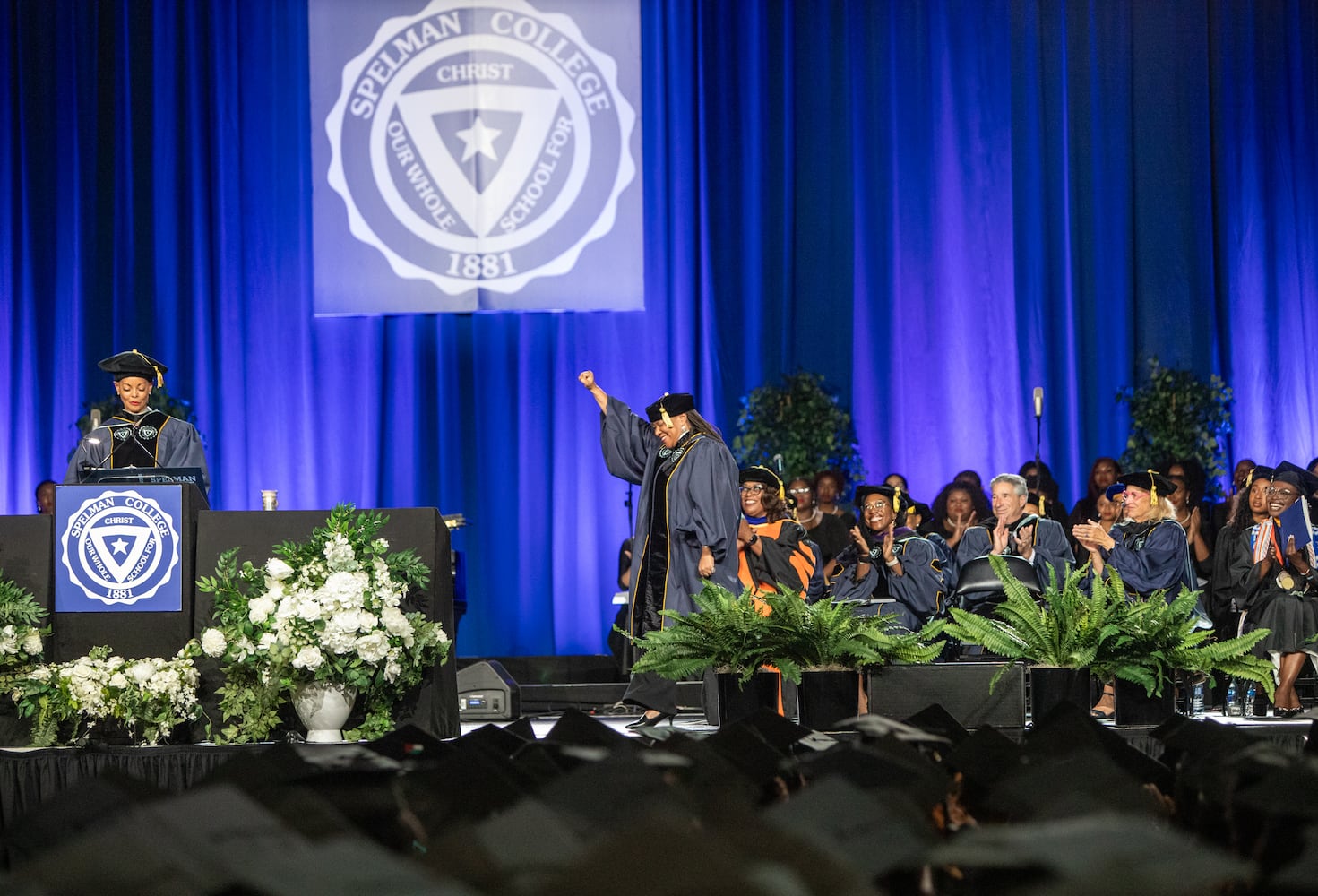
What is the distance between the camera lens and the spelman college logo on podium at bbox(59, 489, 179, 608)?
4.74m

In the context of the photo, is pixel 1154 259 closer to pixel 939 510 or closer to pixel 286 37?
pixel 939 510

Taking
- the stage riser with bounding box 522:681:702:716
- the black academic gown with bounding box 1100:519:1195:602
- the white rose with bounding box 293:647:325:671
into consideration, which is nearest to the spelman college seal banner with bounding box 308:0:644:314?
the stage riser with bounding box 522:681:702:716

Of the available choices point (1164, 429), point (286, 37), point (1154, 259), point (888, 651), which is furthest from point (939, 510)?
point (286, 37)

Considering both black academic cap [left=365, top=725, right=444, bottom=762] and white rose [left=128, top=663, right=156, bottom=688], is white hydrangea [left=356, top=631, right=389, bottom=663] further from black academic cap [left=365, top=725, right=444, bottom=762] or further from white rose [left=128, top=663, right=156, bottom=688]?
black academic cap [left=365, top=725, right=444, bottom=762]

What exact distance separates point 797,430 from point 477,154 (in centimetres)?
310

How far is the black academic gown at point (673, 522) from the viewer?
6387mm

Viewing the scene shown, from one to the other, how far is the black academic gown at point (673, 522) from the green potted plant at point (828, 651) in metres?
1.94

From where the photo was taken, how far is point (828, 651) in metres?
4.27

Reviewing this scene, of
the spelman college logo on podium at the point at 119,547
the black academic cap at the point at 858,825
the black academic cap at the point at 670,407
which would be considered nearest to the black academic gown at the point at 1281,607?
the black academic cap at the point at 670,407

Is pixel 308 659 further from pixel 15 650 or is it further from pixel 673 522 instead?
pixel 673 522

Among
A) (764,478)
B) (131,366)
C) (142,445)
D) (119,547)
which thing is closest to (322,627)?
(119,547)

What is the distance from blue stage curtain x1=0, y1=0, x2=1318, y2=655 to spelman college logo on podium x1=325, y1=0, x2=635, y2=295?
73 cm

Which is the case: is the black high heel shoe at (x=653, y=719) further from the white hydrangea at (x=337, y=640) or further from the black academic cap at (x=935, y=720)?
the black academic cap at (x=935, y=720)

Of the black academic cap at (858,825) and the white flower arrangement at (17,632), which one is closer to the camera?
the black academic cap at (858,825)
